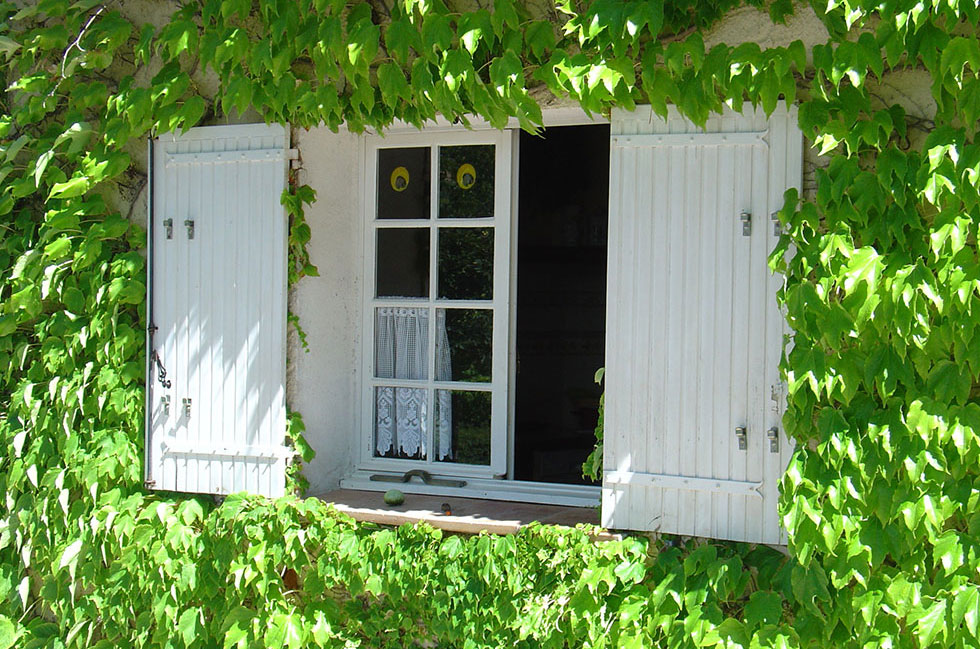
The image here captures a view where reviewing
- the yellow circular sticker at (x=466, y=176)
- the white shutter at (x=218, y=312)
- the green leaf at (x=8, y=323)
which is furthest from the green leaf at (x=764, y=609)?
the green leaf at (x=8, y=323)

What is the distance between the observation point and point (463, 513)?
3629 millimetres

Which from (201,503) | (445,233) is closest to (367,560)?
(201,503)

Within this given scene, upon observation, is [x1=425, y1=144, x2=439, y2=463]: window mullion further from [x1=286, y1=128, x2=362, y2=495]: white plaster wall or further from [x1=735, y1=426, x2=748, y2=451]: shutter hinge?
A: [x1=735, y1=426, x2=748, y2=451]: shutter hinge

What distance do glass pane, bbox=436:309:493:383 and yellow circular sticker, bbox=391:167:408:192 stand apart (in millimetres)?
542

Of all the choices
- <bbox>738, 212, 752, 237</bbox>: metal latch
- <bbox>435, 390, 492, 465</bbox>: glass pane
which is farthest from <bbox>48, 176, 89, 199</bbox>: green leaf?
<bbox>738, 212, 752, 237</bbox>: metal latch

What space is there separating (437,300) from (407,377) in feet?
1.13

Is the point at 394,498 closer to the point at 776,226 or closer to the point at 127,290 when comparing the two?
the point at 127,290

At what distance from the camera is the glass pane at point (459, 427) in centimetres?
402

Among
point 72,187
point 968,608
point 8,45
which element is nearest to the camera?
point 968,608

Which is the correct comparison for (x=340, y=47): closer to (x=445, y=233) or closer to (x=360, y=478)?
(x=445, y=233)

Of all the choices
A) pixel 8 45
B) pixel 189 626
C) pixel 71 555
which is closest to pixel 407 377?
pixel 189 626

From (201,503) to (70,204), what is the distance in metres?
1.30

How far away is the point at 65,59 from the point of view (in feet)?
12.7

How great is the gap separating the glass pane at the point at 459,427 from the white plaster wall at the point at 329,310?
0.38 m
